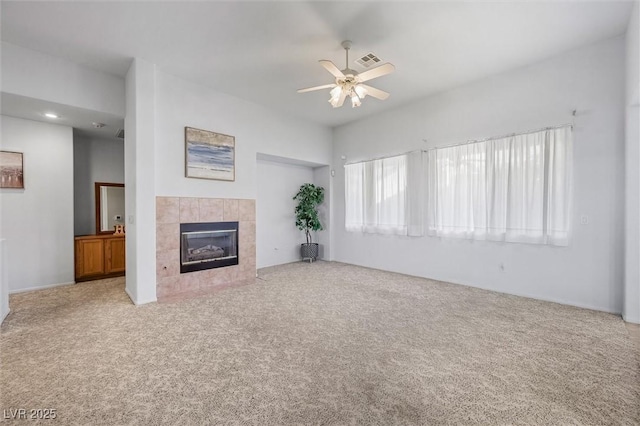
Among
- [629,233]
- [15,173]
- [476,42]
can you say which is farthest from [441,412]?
[15,173]

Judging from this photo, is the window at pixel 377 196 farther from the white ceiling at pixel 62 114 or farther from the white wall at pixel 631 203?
the white ceiling at pixel 62 114

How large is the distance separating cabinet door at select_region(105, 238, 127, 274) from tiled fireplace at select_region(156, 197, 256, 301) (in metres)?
2.01

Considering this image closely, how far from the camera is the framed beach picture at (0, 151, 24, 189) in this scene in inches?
164

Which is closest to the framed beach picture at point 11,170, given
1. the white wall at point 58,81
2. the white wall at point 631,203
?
the white wall at point 58,81

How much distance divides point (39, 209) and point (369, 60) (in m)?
5.76

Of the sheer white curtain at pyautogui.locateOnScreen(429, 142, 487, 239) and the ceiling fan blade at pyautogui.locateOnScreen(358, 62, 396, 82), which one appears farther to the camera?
the sheer white curtain at pyautogui.locateOnScreen(429, 142, 487, 239)

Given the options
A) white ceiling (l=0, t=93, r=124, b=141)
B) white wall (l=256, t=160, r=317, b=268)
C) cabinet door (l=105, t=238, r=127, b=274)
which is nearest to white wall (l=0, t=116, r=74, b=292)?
white ceiling (l=0, t=93, r=124, b=141)

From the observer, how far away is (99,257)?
5.11 metres

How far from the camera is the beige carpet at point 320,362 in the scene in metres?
1.73

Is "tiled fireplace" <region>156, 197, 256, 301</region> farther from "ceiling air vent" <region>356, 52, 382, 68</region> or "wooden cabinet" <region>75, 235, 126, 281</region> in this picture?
"ceiling air vent" <region>356, 52, 382, 68</region>

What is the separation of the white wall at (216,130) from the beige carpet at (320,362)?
190 centimetres

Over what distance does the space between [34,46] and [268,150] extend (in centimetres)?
342

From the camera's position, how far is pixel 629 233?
305 cm

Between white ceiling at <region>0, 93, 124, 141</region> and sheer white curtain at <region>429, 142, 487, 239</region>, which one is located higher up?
white ceiling at <region>0, 93, 124, 141</region>
